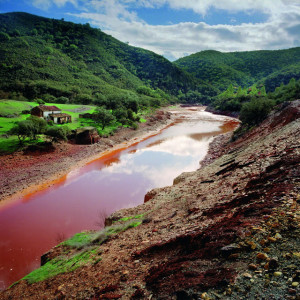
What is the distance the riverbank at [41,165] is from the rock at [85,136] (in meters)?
1.45

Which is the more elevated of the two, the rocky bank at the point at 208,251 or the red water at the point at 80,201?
the rocky bank at the point at 208,251

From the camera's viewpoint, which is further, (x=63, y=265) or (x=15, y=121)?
(x=15, y=121)

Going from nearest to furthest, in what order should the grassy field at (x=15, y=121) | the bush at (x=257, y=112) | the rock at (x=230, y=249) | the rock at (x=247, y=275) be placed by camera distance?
the rock at (x=247, y=275) < the rock at (x=230, y=249) < the grassy field at (x=15, y=121) < the bush at (x=257, y=112)

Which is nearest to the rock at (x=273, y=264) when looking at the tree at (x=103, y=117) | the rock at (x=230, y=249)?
the rock at (x=230, y=249)

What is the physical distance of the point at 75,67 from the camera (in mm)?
115562

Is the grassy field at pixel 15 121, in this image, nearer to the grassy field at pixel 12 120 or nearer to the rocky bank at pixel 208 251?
the grassy field at pixel 12 120

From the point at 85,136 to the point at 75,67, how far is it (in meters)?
96.2

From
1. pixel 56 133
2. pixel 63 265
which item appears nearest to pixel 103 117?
pixel 56 133

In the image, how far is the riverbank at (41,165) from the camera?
888 inches

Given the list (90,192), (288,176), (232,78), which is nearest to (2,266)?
(90,192)

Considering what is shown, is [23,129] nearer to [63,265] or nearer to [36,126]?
[36,126]

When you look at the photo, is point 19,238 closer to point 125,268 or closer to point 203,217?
point 125,268

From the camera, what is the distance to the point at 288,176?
375 inches

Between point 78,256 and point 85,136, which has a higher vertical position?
point 85,136
